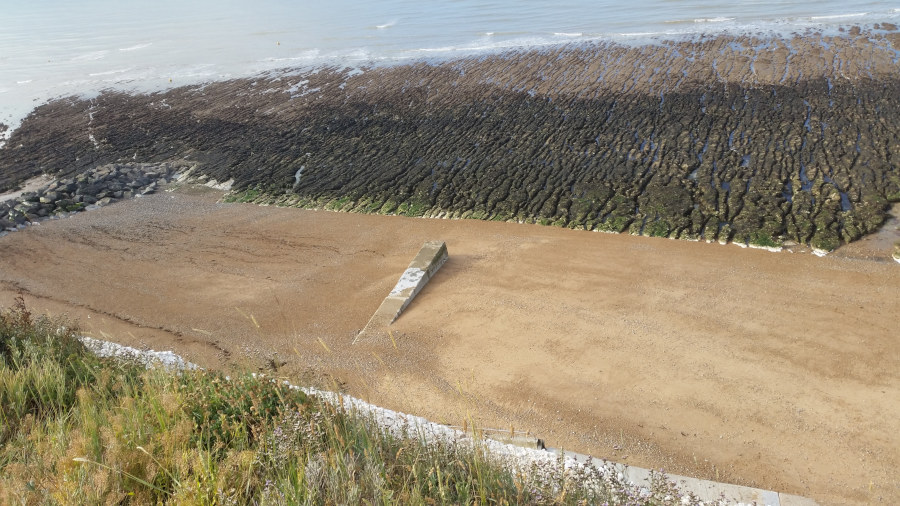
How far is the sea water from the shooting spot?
93.8ft

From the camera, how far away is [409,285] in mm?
11031

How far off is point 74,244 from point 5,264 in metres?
1.34

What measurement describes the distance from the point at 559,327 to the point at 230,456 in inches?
224

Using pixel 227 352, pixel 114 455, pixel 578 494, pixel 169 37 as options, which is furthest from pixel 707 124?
pixel 169 37

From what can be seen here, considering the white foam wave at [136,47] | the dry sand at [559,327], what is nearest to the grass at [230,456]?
the dry sand at [559,327]

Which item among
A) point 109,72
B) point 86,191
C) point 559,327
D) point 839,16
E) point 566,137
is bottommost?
point 559,327

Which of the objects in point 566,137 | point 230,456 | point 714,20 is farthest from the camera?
point 714,20

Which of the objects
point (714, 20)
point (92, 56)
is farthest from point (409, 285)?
point (92, 56)

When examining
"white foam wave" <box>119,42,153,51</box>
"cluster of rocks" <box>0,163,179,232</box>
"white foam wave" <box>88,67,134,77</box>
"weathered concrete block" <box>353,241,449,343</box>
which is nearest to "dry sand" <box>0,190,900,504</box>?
"weathered concrete block" <box>353,241,449,343</box>

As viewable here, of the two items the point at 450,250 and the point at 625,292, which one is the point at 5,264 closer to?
the point at 450,250

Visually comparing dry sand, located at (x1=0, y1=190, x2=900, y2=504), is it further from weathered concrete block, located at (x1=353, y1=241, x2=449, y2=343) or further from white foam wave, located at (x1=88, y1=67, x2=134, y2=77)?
white foam wave, located at (x1=88, y1=67, x2=134, y2=77)

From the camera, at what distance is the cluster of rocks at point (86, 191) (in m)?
16.2

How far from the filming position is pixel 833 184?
13984 mm

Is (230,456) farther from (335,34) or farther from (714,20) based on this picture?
(335,34)
